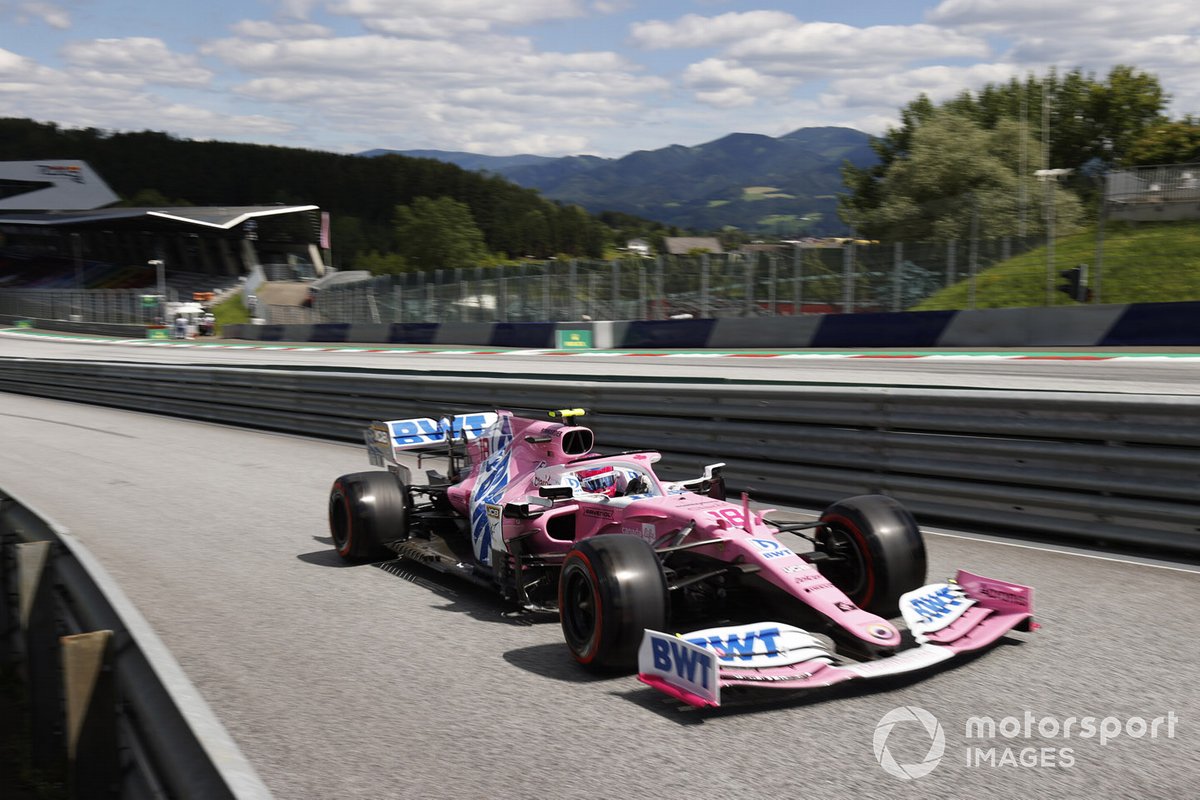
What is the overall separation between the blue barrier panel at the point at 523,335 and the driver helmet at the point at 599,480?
952 inches

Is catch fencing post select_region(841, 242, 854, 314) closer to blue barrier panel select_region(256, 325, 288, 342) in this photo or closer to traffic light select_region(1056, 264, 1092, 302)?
traffic light select_region(1056, 264, 1092, 302)

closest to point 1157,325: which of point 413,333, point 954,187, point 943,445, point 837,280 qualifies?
point 837,280

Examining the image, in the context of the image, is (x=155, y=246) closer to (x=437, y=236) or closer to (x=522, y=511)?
(x=437, y=236)

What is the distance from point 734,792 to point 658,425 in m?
6.79

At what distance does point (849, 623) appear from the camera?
5.05 m

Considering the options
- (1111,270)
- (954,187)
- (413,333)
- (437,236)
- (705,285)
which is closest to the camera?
(1111,270)

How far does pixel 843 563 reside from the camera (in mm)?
6066

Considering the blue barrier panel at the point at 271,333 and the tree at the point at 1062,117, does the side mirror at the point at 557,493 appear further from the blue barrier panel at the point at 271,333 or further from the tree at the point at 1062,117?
the tree at the point at 1062,117

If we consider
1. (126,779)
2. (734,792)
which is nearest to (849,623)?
(734,792)

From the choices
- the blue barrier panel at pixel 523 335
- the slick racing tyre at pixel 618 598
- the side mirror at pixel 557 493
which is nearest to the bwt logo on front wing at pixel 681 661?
the slick racing tyre at pixel 618 598

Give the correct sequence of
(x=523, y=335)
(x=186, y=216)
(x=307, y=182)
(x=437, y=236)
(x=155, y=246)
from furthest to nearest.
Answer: (x=307, y=182)
(x=437, y=236)
(x=155, y=246)
(x=186, y=216)
(x=523, y=335)

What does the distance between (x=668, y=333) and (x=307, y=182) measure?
158846 millimetres

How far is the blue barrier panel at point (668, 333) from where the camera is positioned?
27.2 metres

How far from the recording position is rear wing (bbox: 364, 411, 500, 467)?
8844 mm
